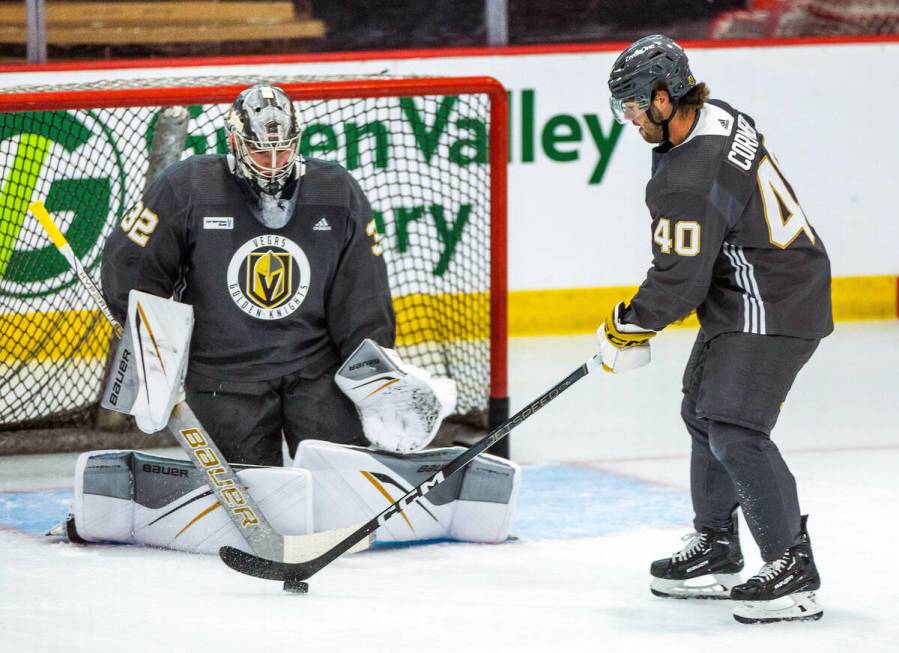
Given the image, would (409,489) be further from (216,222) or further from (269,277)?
(216,222)

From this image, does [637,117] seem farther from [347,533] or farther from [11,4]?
[11,4]

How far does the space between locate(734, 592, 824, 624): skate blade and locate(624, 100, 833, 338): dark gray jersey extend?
1.60 feet

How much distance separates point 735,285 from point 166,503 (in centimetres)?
130

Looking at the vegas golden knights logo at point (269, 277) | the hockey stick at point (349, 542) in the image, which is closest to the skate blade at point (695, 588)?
the hockey stick at point (349, 542)

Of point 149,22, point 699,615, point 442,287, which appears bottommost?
point 699,615

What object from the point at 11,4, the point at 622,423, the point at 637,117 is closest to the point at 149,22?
the point at 11,4

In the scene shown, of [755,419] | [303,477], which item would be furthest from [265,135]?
[755,419]

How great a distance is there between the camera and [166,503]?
3.39 meters

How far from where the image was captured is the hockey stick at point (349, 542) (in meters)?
3.09

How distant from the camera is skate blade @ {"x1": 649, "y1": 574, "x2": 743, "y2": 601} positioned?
309 cm

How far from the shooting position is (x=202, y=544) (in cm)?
336

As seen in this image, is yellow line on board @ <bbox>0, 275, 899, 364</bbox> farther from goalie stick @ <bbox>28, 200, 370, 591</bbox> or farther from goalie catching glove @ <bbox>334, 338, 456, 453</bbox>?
goalie catching glove @ <bbox>334, 338, 456, 453</bbox>

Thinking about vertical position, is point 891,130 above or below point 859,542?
above

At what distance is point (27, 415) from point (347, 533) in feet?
5.09
